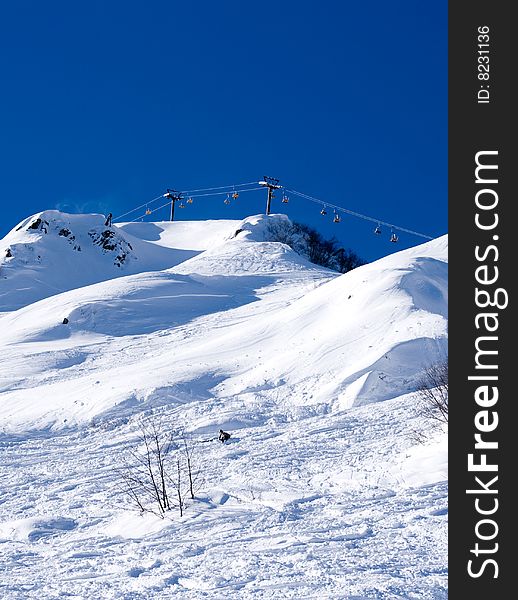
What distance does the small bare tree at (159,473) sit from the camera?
805 centimetres

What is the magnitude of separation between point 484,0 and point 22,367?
1783 centimetres

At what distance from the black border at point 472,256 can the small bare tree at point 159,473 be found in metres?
4.22

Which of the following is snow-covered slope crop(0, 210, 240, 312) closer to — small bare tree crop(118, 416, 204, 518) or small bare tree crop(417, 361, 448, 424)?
small bare tree crop(118, 416, 204, 518)

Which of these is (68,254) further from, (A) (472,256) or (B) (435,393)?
(A) (472,256)

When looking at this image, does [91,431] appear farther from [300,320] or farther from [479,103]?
[479,103]

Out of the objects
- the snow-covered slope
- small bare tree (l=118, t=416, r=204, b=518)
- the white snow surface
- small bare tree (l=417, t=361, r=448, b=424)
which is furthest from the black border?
the snow-covered slope

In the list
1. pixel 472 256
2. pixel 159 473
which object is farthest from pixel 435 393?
pixel 472 256

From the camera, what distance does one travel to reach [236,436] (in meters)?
11.8

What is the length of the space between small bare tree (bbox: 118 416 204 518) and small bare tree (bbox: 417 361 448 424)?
3.58m

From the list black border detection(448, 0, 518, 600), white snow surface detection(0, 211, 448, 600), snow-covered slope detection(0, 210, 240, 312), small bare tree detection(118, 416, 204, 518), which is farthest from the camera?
snow-covered slope detection(0, 210, 240, 312)

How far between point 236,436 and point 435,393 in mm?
3374

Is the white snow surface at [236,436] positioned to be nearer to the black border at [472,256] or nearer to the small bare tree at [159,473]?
the small bare tree at [159,473]

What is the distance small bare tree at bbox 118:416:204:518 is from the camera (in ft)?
26.4

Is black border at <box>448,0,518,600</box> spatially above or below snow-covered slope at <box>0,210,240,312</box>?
below
